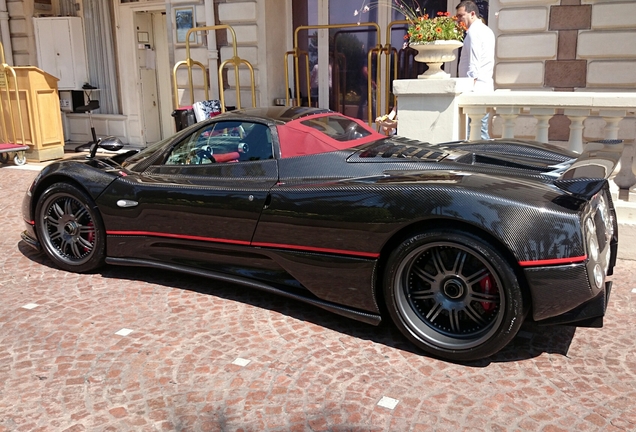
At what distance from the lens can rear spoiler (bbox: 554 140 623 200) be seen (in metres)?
3.23

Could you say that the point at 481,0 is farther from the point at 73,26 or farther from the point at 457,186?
the point at 73,26

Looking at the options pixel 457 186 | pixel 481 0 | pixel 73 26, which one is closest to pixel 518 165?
pixel 457 186

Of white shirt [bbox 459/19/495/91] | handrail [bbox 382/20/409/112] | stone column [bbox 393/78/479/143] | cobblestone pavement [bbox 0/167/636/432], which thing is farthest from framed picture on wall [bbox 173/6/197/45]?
cobblestone pavement [bbox 0/167/636/432]

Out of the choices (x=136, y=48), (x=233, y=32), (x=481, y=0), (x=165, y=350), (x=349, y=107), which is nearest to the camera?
(x=165, y=350)

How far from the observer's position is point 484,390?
3.14 meters

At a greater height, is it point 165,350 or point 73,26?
point 73,26

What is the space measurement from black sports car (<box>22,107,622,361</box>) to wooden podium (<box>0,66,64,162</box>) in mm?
6475

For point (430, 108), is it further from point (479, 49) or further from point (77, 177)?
point (77, 177)

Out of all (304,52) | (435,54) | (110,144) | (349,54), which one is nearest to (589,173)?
(435,54)

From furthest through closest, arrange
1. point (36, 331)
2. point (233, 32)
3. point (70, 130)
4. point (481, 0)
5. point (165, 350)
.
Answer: point (70, 130) < point (233, 32) < point (481, 0) < point (36, 331) < point (165, 350)

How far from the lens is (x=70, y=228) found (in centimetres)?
495

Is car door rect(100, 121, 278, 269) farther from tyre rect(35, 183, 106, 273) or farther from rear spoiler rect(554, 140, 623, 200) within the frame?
rear spoiler rect(554, 140, 623, 200)

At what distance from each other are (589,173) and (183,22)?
9.15 m

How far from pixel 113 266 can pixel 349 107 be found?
636 centimetres
